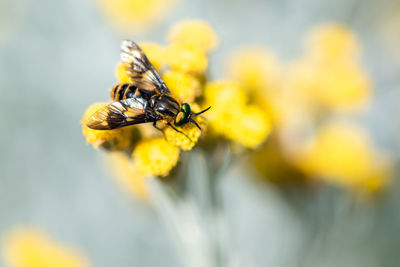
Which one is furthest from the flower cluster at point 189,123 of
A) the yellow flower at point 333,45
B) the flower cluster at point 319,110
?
the yellow flower at point 333,45

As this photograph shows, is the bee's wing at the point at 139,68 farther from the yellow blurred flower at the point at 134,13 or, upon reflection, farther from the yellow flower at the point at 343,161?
the yellow blurred flower at the point at 134,13

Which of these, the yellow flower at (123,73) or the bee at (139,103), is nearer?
the bee at (139,103)

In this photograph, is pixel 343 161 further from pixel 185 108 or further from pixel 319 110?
pixel 185 108

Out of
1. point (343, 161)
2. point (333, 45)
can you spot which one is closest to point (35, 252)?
point (343, 161)

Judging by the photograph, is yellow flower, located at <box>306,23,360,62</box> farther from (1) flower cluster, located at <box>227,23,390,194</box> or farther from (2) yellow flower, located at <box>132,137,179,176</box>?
(2) yellow flower, located at <box>132,137,179,176</box>

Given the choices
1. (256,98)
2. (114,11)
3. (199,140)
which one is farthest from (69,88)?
(199,140)
